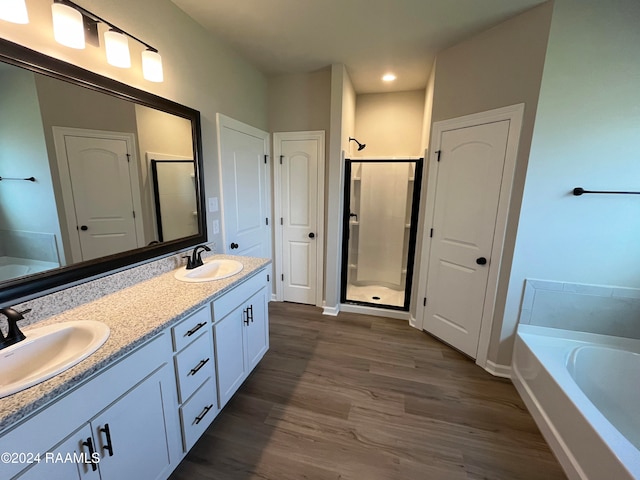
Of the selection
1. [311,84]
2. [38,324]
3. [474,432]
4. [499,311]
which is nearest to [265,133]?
[311,84]

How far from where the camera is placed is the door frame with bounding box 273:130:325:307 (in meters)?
2.93

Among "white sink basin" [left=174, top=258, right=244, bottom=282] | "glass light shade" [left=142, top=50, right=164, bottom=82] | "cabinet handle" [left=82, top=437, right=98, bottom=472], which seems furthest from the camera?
"white sink basin" [left=174, top=258, right=244, bottom=282]

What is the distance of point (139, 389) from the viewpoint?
1.07 m

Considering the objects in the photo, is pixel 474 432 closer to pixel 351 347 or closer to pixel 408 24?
pixel 351 347

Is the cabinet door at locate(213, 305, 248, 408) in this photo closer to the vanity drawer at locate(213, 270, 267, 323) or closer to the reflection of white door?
the vanity drawer at locate(213, 270, 267, 323)

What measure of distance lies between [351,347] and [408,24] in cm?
269

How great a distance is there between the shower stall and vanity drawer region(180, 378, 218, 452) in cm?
190

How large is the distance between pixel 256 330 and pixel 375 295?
1.89m

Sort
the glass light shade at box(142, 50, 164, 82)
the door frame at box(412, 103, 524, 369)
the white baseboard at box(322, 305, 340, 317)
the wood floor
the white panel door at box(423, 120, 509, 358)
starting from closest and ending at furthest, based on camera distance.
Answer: the wood floor < the glass light shade at box(142, 50, 164, 82) < the door frame at box(412, 103, 524, 369) < the white panel door at box(423, 120, 509, 358) < the white baseboard at box(322, 305, 340, 317)

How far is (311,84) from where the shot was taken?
2857 mm

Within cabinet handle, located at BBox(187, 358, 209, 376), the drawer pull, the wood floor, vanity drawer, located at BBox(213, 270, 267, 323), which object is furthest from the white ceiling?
the wood floor

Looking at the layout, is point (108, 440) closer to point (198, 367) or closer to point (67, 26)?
point (198, 367)

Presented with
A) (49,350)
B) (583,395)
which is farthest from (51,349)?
(583,395)

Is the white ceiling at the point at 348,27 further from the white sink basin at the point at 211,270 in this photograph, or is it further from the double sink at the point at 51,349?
the double sink at the point at 51,349
